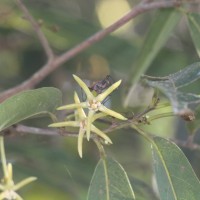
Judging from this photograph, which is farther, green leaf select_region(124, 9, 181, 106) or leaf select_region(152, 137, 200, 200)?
green leaf select_region(124, 9, 181, 106)

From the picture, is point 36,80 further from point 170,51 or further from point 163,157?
point 170,51

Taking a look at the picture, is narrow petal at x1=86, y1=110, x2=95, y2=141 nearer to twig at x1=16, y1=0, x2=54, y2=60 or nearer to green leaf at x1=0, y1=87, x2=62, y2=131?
green leaf at x1=0, y1=87, x2=62, y2=131

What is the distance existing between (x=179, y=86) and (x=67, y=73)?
1.50 metres

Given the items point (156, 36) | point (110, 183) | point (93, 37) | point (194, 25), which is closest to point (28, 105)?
point (110, 183)

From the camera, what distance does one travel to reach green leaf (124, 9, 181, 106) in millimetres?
1818

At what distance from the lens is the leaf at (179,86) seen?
986 millimetres

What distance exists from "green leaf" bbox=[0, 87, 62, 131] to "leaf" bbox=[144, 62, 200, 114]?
0.20 metres

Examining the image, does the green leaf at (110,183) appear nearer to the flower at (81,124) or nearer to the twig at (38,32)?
the flower at (81,124)

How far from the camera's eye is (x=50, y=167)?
2.07 meters

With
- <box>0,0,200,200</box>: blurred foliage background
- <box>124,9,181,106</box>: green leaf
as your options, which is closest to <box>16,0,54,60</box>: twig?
<box>0,0,200,200</box>: blurred foliage background

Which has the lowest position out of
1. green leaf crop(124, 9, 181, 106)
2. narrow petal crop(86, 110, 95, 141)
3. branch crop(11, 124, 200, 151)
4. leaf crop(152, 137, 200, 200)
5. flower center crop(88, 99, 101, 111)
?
leaf crop(152, 137, 200, 200)

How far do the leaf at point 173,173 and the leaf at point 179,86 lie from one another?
0.17 metres

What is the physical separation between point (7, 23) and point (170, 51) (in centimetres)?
60

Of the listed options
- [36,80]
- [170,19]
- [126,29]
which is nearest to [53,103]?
[36,80]
